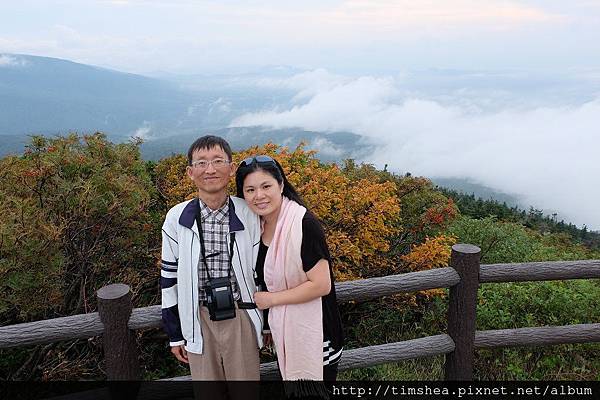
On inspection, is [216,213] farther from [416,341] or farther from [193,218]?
[416,341]

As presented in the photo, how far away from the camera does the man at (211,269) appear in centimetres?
249

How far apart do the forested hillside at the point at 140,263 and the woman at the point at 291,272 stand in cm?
198

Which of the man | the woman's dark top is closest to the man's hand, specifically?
the man

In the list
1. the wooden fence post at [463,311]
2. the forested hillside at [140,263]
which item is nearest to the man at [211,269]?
the wooden fence post at [463,311]

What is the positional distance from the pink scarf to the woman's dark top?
1.4 inches

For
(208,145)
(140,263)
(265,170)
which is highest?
(208,145)

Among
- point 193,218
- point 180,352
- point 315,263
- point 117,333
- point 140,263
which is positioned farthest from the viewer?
point 140,263

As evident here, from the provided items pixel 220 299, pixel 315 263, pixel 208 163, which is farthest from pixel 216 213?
pixel 315 263

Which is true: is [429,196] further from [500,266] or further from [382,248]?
[500,266]

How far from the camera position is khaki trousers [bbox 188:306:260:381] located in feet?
8.44

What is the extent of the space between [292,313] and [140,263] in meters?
3.83

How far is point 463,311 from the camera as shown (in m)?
3.42

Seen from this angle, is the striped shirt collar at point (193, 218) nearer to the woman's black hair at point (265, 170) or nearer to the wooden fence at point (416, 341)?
the woman's black hair at point (265, 170)

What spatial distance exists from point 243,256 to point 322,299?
0.48 meters
